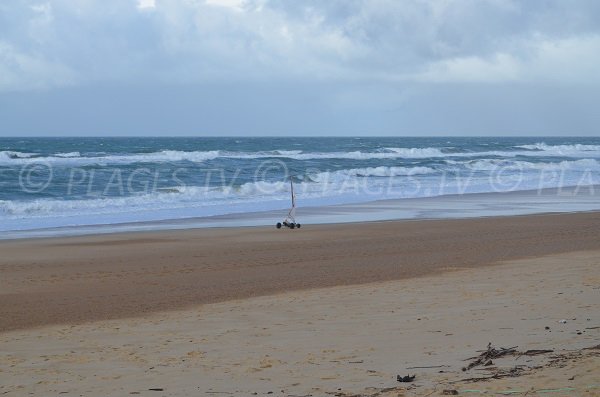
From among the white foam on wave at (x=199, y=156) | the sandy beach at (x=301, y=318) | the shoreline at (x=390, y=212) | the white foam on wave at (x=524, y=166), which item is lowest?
the shoreline at (x=390, y=212)

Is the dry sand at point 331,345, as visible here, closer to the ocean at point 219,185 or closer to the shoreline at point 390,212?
the shoreline at point 390,212

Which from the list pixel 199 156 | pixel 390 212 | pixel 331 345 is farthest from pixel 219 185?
pixel 331 345

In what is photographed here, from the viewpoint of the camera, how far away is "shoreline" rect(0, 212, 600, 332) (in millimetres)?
9242

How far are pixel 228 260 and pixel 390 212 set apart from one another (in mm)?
10129

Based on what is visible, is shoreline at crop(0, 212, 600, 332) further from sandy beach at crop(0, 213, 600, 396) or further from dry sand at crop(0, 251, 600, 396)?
dry sand at crop(0, 251, 600, 396)

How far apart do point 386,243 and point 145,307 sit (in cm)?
670

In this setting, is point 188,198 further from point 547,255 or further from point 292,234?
point 547,255

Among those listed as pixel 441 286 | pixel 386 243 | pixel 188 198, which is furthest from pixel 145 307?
pixel 188 198

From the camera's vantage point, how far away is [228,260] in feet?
41.1

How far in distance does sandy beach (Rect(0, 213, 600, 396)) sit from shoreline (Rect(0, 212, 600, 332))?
0.05m

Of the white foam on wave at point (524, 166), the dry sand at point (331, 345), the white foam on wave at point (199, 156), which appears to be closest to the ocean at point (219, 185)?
the white foam on wave at point (524, 166)

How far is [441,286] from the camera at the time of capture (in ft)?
30.7

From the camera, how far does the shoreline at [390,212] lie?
17984 mm

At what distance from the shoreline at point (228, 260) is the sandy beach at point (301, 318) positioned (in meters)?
0.05
